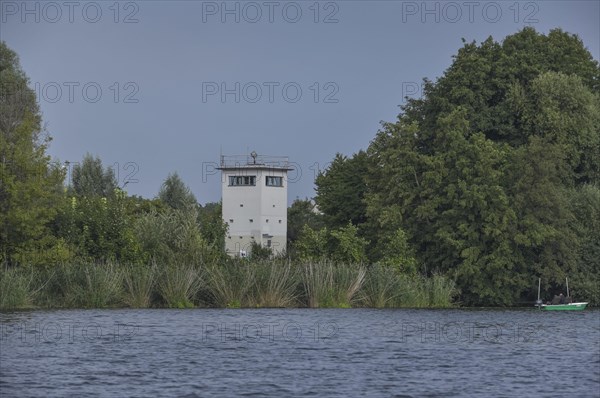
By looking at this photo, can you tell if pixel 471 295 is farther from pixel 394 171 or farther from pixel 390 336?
pixel 390 336

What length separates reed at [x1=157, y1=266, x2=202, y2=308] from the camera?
59.6 m

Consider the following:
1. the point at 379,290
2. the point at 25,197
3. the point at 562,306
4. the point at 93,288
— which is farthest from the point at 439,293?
the point at 25,197

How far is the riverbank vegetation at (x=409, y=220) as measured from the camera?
6106 cm

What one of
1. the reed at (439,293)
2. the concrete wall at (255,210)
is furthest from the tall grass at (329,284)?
the concrete wall at (255,210)

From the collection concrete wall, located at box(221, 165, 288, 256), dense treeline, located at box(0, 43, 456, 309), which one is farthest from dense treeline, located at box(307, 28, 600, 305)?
concrete wall, located at box(221, 165, 288, 256)

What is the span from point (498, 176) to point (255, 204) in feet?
105

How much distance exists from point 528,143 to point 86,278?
110ft

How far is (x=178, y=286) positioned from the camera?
195ft

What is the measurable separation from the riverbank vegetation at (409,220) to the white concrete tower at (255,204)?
12.9 meters

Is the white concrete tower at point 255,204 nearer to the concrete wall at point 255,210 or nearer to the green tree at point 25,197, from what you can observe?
the concrete wall at point 255,210

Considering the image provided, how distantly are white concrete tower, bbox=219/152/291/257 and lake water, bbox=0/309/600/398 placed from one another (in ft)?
143

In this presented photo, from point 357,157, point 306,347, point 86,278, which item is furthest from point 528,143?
point 306,347

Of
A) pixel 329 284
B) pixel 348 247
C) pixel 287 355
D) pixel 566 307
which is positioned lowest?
pixel 287 355

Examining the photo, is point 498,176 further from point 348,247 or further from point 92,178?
point 92,178
